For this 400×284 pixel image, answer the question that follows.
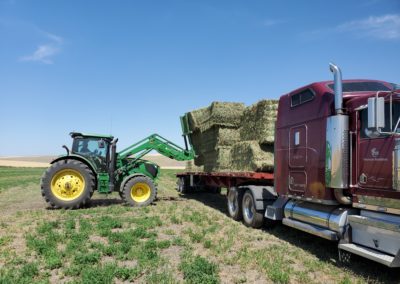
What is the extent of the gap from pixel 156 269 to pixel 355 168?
3519mm

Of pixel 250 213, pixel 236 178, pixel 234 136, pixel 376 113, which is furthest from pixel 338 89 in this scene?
pixel 234 136

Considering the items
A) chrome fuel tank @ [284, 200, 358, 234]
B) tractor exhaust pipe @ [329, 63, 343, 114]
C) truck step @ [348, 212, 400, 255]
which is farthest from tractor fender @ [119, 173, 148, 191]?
truck step @ [348, 212, 400, 255]

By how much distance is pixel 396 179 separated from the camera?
5.44 m

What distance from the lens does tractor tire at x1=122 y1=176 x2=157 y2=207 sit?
13195 millimetres

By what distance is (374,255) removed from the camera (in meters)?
5.50

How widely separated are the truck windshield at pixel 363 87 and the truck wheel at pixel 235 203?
4288mm

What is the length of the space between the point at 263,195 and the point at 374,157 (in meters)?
3.74

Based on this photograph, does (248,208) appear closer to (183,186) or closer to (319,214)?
(319,214)

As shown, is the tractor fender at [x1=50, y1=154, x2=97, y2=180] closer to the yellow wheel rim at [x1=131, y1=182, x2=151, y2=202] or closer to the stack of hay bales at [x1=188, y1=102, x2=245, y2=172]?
the yellow wheel rim at [x1=131, y1=182, x2=151, y2=202]

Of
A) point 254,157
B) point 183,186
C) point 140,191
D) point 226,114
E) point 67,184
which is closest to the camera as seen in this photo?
point 254,157

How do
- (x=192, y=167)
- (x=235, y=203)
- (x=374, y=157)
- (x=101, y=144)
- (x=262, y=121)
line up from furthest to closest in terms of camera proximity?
1. (x=192, y=167)
2. (x=101, y=144)
3. (x=235, y=203)
4. (x=262, y=121)
5. (x=374, y=157)

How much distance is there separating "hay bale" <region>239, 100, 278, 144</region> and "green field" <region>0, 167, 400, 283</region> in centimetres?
234

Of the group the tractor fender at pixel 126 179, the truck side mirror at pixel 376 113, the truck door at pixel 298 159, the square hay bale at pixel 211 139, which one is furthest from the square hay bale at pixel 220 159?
the truck side mirror at pixel 376 113

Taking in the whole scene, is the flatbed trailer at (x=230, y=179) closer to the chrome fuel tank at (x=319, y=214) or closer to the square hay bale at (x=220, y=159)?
the square hay bale at (x=220, y=159)
